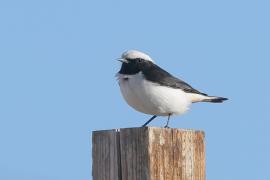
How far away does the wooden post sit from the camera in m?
4.32

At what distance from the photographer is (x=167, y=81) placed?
9547 mm

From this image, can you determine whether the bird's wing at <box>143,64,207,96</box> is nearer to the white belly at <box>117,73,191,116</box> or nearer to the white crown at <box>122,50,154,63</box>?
the white belly at <box>117,73,191,116</box>

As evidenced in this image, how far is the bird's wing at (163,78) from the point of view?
30.7 ft

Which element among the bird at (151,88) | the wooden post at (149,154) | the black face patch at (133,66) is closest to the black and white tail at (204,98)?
the bird at (151,88)

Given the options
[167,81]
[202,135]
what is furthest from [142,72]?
[202,135]

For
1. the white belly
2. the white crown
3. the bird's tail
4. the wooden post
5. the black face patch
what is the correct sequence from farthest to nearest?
the bird's tail, the white crown, the black face patch, the white belly, the wooden post

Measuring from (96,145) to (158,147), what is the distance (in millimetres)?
486

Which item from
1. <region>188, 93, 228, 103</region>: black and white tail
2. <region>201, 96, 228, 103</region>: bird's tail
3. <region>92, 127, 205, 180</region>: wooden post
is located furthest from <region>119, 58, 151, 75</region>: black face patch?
<region>92, 127, 205, 180</region>: wooden post

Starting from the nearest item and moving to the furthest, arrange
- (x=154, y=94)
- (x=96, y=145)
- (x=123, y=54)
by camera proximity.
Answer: (x=96, y=145), (x=154, y=94), (x=123, y=54)

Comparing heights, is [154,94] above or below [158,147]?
above

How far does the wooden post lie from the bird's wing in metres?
4.77

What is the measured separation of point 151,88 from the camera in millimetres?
9117

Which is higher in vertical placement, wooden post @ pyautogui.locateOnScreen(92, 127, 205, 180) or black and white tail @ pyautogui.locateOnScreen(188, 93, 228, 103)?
black and white tail @ pyautogui.locateOnScreen(188, 93, 228, 103)

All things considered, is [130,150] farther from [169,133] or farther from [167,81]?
[167,81]
